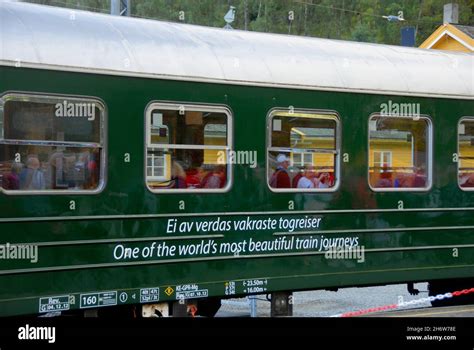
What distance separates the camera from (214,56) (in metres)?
7.70

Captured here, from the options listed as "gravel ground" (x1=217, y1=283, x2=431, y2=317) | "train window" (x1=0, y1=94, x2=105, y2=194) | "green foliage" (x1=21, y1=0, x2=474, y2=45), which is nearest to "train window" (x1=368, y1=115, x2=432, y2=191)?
"gravel ground" (x1=217, y1=283, x2=431, y2=317)

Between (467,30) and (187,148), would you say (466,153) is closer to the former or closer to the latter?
(187,148)

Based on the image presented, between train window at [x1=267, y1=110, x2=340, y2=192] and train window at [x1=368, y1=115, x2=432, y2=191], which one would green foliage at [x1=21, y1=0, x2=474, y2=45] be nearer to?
train window at [x1=368, y1=115, x2=432, y2=191]

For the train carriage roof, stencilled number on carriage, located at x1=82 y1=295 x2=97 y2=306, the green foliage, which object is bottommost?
stencilled number on carriage, located at x1=82 y1=295 x2=97 y2=306

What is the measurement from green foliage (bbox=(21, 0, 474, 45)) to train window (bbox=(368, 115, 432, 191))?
1319 inches

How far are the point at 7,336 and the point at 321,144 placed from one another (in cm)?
380

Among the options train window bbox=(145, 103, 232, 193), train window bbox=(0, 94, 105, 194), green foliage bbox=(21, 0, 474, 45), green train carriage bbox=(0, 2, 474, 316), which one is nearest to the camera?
train window bbox=(0, 94, 105, 194)

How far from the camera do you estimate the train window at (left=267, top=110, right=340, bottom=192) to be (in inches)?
312

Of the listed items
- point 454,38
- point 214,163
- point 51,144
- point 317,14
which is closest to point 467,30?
point 454,38

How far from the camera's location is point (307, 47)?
8.47 metres

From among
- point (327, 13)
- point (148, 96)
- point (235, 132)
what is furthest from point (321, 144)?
point (327, 13)

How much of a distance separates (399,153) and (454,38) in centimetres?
2060

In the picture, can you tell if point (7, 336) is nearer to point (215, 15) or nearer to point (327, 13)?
point (215, 15)

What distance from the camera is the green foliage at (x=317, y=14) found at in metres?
43.3
